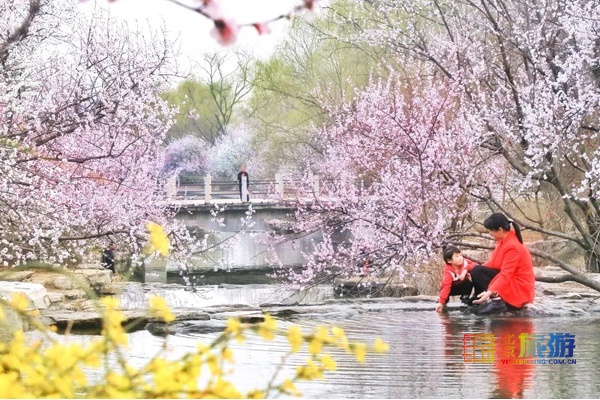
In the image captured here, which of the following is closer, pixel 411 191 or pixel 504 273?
pixel 504 273

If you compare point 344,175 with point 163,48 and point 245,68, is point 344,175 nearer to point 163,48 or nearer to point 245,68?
point 163,48

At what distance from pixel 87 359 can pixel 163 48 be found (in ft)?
32.6

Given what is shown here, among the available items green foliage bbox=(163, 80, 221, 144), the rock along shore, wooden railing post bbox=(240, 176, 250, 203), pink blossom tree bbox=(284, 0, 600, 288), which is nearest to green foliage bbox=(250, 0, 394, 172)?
wooden railing post bbox=(240, 176, 250, 203)

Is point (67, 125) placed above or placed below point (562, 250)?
above

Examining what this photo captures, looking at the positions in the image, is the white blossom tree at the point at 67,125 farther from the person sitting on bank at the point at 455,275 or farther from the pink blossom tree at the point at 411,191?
the person sitting on bank at the point at 455,275

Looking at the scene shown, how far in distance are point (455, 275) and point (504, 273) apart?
0.69 m

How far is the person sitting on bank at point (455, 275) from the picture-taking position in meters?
9.27

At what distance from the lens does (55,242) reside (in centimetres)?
1027

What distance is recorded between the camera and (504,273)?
8734mm

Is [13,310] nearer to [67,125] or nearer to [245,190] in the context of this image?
[67,125]

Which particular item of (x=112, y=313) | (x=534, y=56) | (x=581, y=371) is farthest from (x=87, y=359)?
(x=534, y=56)

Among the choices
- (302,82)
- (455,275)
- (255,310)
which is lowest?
(255,310)

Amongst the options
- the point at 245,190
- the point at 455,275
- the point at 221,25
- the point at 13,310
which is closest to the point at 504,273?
the point at 455,275

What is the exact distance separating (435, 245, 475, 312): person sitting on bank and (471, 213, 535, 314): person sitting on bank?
0.11 meters
